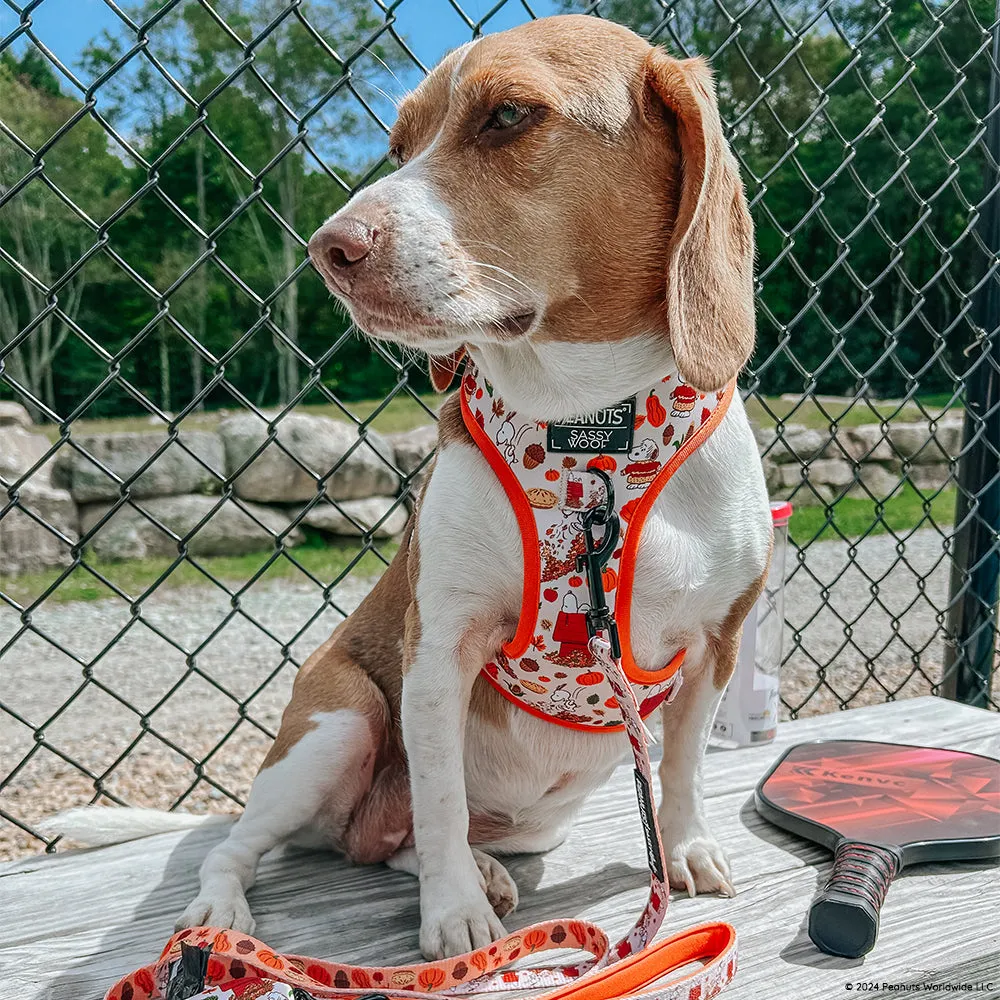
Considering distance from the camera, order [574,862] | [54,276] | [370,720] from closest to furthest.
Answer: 1. [370,720]
2. [574,862]
3. [54,276]

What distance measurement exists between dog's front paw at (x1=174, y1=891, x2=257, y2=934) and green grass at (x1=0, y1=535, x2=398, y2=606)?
6153 mm

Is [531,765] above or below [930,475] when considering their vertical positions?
above

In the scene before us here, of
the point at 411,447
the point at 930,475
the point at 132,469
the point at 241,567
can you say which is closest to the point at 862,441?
the point at 930,475

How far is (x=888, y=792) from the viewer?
1.82m

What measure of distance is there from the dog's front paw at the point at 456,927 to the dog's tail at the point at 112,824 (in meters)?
0.63

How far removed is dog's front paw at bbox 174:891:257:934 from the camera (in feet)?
4.80

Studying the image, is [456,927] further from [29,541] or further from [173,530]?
[173,530]

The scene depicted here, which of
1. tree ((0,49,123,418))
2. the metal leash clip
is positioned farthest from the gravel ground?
tree ((0,49,123,418))

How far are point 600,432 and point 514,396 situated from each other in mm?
140

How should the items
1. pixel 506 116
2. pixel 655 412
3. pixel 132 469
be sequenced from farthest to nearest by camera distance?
pixel 132 469 → pixel 655 412 → pixel 506 116

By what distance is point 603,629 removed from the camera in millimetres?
1388

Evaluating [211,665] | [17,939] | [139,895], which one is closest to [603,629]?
[139,895]

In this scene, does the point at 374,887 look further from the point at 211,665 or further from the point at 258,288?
the point at 258,288

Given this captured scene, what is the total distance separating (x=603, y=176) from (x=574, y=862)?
3.86 feet
